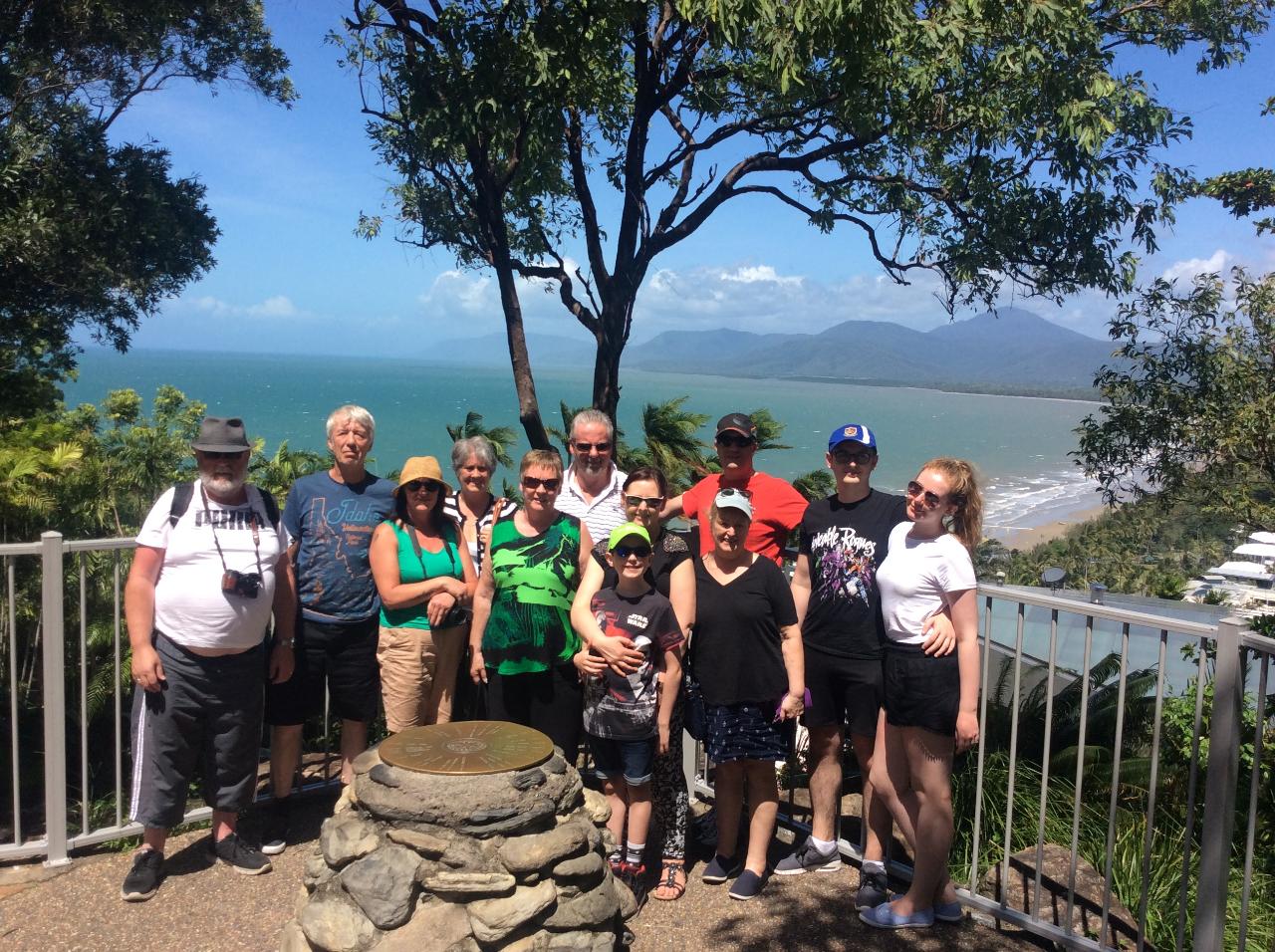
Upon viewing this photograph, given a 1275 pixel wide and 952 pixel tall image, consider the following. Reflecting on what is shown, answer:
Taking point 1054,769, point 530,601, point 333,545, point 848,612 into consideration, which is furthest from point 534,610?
point 1054,769

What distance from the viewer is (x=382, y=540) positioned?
425 centimetres

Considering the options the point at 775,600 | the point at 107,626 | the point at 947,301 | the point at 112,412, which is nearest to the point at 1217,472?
the point at 947,301

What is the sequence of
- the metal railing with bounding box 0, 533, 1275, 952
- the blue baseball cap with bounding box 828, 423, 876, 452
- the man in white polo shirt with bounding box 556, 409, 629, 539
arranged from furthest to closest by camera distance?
the man in white polo shirt with bounding box 556, 409, 629, 539, the blue baseball cap with bounding box 828, 423, 876, 452, the metal railing with bounding box 0, 533, 1275, 952

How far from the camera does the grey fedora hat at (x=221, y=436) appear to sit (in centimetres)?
393

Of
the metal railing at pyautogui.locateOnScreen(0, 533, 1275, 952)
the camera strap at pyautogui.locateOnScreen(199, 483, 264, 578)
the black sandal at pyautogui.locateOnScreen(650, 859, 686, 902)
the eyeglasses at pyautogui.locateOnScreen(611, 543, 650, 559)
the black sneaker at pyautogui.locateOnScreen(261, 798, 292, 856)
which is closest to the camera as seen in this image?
the metal railing at pyautogui.locateOnScreen(0, 533, 1275, 952)

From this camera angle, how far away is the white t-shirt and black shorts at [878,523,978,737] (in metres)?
3.64

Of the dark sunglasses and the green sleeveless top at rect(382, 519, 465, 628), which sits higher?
the dark sunglasses

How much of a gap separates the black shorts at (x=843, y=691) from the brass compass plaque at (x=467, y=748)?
3.92ft

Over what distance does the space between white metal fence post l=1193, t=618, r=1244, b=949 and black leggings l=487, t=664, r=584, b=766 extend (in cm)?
247

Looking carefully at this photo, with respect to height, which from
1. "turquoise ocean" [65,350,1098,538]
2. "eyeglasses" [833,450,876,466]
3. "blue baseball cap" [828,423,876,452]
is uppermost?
"blue baseball cap" [828,423,876,452]

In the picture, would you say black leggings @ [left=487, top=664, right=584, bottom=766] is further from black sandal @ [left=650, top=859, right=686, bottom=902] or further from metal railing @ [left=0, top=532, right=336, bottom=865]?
metal railing @ [left=0, top=532, right=336, bottom=865]

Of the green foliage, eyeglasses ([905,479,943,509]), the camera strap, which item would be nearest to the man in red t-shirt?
eyeglasses ([905,479,943,509])

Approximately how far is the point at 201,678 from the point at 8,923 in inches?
46.8

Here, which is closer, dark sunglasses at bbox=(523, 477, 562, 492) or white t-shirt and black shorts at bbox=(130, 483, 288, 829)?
white t-shirt and black shorts at bbox=(130, 483, 288, 829)
